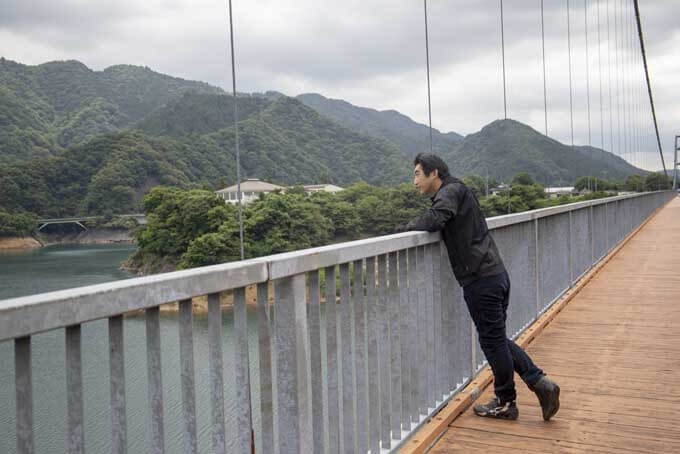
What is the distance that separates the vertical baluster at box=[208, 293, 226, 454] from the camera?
5.07 feet

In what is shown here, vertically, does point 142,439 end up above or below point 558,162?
below

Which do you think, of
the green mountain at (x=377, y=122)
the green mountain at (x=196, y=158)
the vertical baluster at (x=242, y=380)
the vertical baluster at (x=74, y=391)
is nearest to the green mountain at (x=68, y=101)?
the green mountain at (x=196, y=158)

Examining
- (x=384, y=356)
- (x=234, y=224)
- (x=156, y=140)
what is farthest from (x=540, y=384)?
(x=156, y=140)

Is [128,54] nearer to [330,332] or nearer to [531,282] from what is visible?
[531,282]

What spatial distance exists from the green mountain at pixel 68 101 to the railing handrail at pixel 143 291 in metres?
3.97

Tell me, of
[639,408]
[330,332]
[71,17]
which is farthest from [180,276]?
[71,17]

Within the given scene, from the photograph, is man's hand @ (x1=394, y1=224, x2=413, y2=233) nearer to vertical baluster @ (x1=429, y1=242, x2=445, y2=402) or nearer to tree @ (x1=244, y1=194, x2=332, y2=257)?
vertical baluster @ (x1=429, y1=242, x2=445, y2=402)

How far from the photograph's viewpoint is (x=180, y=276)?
Answer: 1.43m

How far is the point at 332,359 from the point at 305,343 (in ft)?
0.75

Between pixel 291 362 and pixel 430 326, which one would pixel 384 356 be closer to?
pixel 430 326

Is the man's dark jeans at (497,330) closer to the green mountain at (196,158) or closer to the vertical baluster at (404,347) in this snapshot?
the vertical baluster at (404,347)

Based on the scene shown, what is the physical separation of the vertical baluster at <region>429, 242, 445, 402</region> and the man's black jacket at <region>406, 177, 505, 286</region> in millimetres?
150

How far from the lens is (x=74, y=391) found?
1190mm

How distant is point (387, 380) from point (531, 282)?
2.74m
